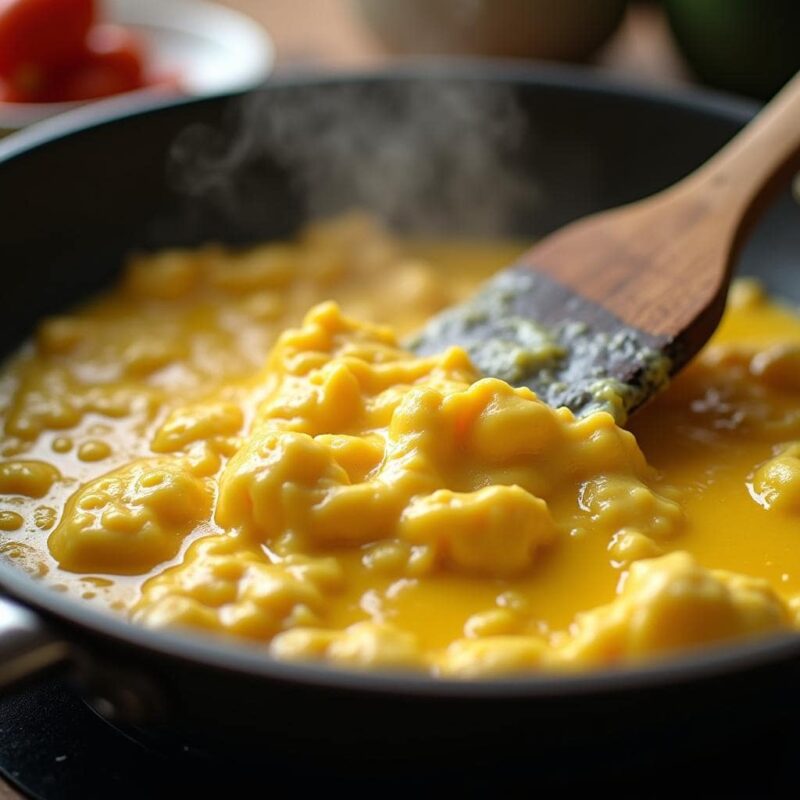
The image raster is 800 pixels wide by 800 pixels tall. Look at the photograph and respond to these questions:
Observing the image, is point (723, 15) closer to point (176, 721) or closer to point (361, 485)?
point (361, 485)

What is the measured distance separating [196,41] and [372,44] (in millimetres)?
528

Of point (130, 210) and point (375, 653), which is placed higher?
point (130, 210)

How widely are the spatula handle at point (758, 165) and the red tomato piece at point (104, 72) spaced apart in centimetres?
171

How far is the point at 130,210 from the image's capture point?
2.67 m

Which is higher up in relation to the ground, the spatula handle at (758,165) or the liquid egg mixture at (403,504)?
the spatula handle at (758,165)

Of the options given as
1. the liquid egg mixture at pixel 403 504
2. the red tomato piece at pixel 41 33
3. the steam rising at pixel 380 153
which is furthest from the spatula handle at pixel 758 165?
the red tomato piece at pixel 41 33

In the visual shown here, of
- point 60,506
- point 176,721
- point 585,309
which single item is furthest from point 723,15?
point 176,721

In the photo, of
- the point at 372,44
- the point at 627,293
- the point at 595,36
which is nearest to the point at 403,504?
the point at 627,293

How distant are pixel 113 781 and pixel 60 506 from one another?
1.85 ft

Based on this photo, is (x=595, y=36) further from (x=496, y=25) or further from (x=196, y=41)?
(x=196, y=41)

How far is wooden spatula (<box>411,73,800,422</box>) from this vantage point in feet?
6.58

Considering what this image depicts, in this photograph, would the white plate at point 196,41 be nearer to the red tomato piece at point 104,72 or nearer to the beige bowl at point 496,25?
the red tomato piece at point 104,72

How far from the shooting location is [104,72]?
329cm

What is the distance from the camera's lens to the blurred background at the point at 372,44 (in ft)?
10.6
